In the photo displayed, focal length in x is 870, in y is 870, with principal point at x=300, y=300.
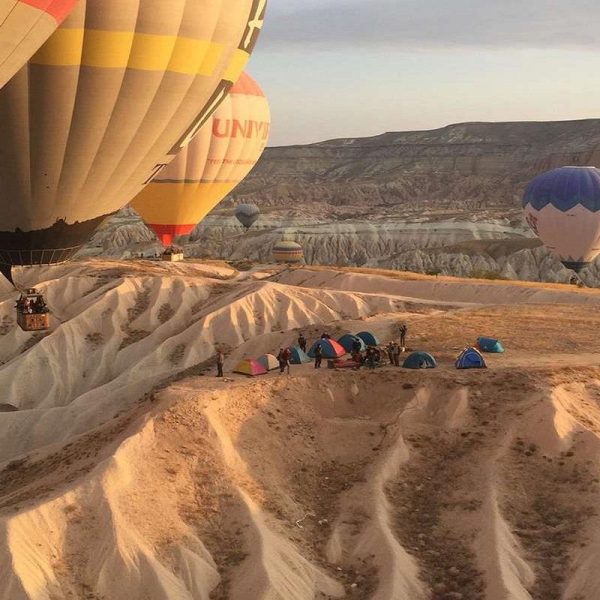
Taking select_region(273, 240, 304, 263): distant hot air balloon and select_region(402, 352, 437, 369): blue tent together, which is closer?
select_region(402, 352, 437, 369): blue tent

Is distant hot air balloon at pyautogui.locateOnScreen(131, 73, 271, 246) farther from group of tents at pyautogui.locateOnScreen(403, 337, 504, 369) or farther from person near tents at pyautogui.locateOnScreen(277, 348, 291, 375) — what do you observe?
group of tents at pyautogui.locateOnScreen(403, 337, 504, 369)

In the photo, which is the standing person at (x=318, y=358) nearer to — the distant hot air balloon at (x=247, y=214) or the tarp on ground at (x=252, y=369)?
the tarp on ground at (x=252, y=369)

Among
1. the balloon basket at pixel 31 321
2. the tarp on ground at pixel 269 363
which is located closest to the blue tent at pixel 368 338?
the tarp on ground at pixel 269 363

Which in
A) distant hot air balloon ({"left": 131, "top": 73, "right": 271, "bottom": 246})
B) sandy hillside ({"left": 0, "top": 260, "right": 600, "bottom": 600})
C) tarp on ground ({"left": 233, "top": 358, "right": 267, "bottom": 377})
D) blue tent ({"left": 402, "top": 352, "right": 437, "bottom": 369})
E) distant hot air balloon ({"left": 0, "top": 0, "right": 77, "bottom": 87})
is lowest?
sandy hillside ({"left": 0, "top": 260, "right": 600, "bottom": 600})

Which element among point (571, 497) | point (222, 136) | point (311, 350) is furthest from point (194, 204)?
point (571, 497)

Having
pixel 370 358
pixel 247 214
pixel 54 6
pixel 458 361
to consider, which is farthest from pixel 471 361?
pixel 247 214

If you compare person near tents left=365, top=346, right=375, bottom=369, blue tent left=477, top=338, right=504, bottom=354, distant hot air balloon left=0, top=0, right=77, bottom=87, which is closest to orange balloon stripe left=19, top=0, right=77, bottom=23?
distant hot air balloon left=0, top=0, right=77, bottom=87
